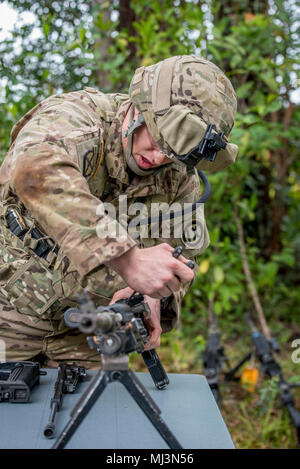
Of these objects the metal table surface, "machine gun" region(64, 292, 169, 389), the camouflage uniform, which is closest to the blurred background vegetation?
the camouflage uniform

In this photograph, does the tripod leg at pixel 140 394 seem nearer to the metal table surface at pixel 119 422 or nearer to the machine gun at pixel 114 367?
the machine gun at pixel 114 367

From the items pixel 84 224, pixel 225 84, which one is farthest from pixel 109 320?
pixel 225 84

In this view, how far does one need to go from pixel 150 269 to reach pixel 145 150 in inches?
24.9

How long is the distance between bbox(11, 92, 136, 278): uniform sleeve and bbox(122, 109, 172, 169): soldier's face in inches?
14.3

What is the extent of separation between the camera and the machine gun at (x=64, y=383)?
148 cm

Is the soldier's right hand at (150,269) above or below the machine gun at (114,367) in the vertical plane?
above

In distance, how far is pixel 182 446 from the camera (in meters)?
1.34

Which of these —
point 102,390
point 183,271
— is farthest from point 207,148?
point 102,390

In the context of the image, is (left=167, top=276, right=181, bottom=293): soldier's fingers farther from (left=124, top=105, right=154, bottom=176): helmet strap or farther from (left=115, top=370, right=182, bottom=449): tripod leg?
(left=124, top=105, right=154, bottom=176): helmet strap

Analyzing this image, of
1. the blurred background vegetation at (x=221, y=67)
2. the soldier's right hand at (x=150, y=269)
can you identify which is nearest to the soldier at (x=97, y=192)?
the soldier's right hand at (x=150, y=269)

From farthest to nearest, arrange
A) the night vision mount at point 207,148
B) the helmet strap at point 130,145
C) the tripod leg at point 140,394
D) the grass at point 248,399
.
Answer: the grass at point 248,399
the helmet strap at point 130,145
the night vision mount at point 207,148
the tripod leg at point 140,394

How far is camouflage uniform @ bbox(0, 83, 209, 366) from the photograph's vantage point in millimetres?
1330

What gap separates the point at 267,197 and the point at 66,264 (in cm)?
350

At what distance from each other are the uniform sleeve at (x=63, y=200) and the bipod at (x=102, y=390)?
0.24m
